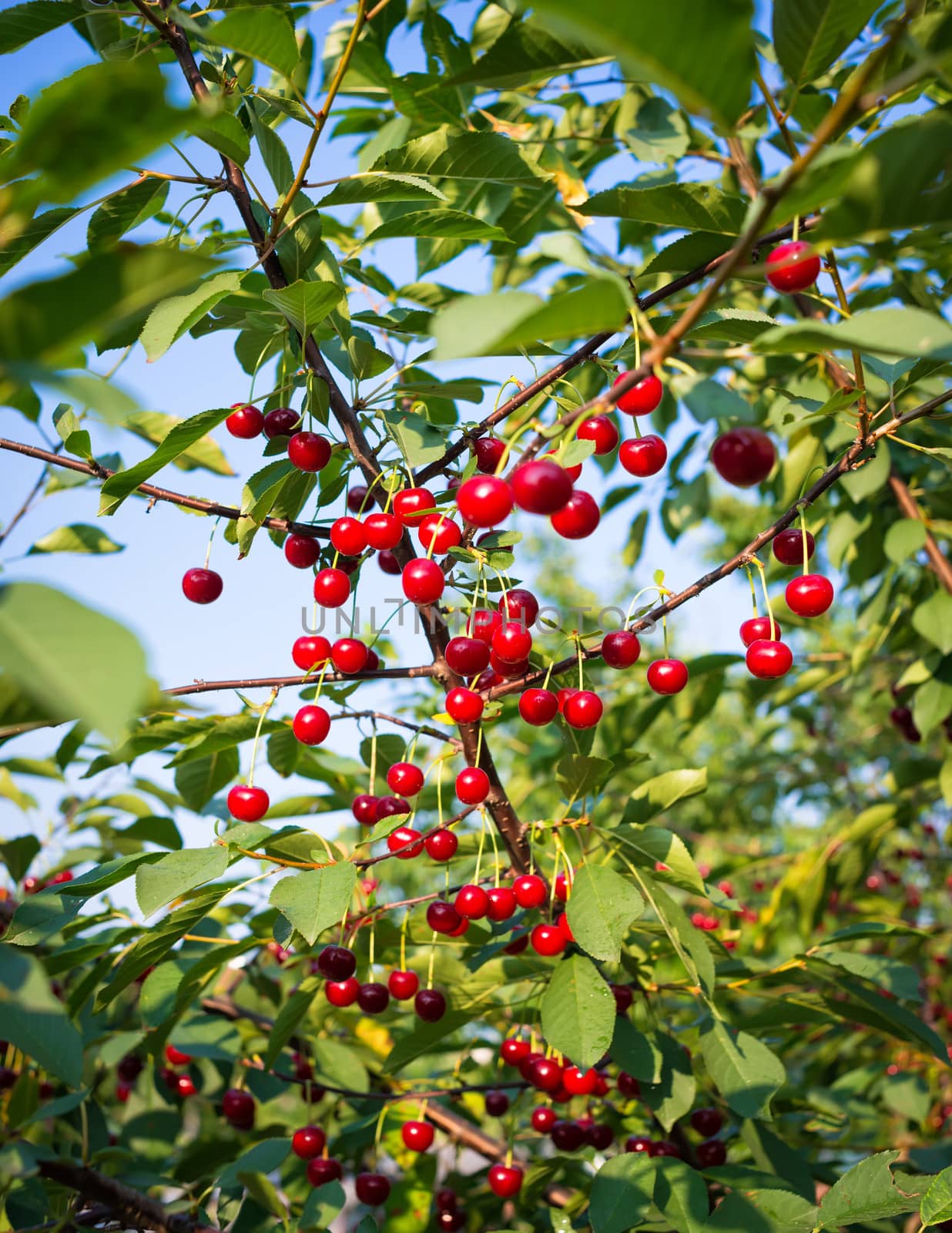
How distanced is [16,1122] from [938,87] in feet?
9.23

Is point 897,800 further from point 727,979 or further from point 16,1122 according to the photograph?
point 16,1122

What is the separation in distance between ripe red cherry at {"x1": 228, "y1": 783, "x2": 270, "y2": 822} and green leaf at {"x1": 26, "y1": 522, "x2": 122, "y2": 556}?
1.10m

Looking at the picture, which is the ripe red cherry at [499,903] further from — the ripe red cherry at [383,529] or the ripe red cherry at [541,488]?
the ripe red cherry at [541,488]

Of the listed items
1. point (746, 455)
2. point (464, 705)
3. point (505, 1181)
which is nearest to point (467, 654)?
point (464, 705)

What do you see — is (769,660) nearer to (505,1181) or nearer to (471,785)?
(471,785)

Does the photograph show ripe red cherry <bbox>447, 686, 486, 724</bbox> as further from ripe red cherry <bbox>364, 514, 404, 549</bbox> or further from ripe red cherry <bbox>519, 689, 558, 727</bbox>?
ripe red cherry <bbox>364, 514, 404, 549</bbox>

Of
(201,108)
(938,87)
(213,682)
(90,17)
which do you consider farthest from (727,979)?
(90,17)

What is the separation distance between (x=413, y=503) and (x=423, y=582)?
0.41 feet

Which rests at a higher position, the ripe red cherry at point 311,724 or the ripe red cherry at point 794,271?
the ripe red cherry at point 794,271

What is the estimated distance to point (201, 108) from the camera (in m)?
0.52

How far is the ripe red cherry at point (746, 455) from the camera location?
885mm

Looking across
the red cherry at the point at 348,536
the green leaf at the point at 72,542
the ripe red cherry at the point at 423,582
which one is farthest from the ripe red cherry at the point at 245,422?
the green leaf at the point at 72,542

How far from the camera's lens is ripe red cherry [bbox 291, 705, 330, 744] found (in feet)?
4.42

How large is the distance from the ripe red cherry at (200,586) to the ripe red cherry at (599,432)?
2.35 feet
